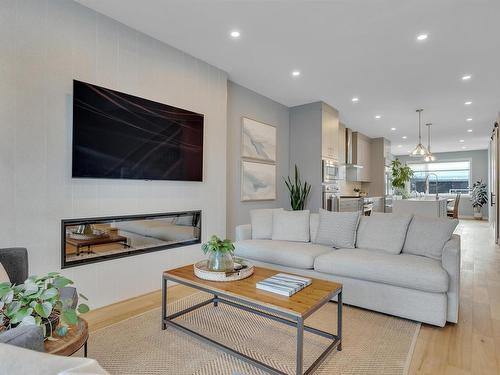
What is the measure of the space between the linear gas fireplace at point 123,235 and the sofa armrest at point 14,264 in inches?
24.4

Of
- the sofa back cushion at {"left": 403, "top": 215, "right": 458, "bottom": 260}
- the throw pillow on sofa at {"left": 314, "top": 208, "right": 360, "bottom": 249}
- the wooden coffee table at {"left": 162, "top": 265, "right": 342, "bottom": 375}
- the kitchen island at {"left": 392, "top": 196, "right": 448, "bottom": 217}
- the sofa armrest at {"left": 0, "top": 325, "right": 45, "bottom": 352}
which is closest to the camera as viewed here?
the sofa armrest at {"left": 0, "top": 325, "right": 45, "bottom": 352}

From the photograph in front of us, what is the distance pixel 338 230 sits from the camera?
317cm

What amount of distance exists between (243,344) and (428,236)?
1.98 m

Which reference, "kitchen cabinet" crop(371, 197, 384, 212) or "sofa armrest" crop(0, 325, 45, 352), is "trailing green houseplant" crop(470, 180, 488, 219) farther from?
"sofa armrest" crop(0, 325, 45, 352)

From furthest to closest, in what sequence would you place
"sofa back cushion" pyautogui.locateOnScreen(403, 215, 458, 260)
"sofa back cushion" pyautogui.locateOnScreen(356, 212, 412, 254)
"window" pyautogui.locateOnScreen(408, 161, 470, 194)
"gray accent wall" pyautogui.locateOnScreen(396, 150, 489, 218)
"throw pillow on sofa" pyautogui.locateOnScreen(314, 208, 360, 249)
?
"window" pyautogui.locateOnScreen(408, 161, 470, 194)
"gray accent wall" pyautogui.locateOnScreen(396, 150, 489, 218)
"throw pillow on sofa" pyautogui.locateOnScreen(314, 208, 360, 249)
"sofa back cushion" pyautogui.locateOnScreen(356, 212, 412, 254)
"sofa back cushion" pyautogui.locateOnScreen(403, 215, 458, 260)

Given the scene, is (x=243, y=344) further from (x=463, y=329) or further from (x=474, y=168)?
(x=474, y=168)

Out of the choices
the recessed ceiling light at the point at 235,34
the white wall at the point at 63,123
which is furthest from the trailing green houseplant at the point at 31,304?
the recessed ceiling light at the point at 235,34

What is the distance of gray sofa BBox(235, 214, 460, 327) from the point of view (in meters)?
2.29

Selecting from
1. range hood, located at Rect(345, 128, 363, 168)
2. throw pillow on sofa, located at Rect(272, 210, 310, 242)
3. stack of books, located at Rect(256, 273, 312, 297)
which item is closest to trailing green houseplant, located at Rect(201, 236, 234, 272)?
stack of books, located at Rect(256, 273, 312, 297)

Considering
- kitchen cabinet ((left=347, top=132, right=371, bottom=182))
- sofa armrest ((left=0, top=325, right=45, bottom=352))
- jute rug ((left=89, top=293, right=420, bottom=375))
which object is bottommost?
jute rug ((left=89, top=293, right=420, bottom=375))

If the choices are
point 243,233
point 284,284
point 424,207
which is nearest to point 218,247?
point 284,284

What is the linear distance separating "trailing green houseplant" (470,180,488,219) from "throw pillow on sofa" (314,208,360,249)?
33.1ft

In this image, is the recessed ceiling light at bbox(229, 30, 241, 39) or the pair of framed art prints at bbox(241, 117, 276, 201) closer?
the recessed ceiling light at bbox(229, 30, 241, 39)

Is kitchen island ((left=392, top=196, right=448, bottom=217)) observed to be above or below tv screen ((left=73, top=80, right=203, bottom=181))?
below
